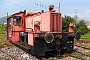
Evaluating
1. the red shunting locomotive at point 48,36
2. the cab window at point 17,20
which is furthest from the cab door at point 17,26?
the red shunting locomotive at point 48,36

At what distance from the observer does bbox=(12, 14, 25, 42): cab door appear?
431 inches

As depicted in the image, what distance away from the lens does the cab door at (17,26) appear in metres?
10.9

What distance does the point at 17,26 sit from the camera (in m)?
11.0

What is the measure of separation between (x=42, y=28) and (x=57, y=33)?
121 centimetres

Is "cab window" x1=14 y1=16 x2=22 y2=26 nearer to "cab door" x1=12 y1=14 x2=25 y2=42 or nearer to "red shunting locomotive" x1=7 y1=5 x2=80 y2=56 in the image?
"cab door" x1=12 y1=14 x2=25 y2=42

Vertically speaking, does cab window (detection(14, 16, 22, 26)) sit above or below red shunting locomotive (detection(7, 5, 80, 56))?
above

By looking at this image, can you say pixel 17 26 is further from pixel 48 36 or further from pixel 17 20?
pixel 48 36

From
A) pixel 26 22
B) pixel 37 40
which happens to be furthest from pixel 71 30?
pixel 26 22

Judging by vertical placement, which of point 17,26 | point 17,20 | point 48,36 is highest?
point 17,20

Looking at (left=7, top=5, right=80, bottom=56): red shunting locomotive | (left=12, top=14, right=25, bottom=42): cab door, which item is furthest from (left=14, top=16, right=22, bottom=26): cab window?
(left=7, top=5, right=80, bottom=56): red shunting locomotive

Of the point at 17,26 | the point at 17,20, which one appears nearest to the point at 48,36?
the point at 17,26

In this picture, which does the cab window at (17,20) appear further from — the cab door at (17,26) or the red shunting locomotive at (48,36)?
the red shunting locomotive at (48,36)

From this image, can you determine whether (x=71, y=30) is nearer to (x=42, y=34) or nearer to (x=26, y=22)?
(x=42, y=34)

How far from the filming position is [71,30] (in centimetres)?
879
